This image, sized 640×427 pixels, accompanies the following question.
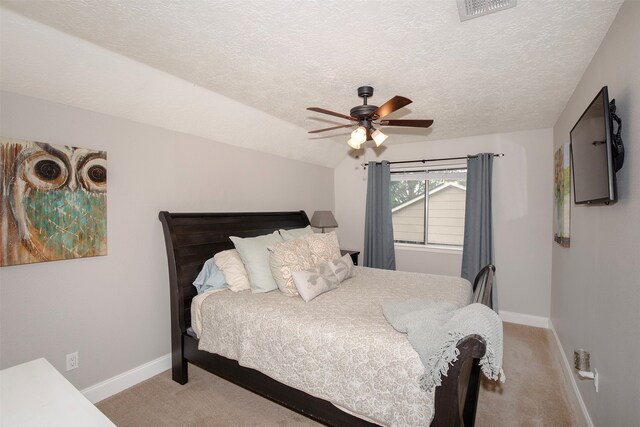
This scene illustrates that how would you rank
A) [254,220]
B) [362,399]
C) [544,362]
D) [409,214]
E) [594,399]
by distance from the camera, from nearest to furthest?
[362,399], [594,399], [544,362], [254,220], [409,214]

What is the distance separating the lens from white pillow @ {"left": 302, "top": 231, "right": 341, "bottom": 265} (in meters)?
2.90

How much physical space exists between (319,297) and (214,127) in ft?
6.42

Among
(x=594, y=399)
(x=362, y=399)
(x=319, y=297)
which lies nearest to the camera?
(x=362, y=399)

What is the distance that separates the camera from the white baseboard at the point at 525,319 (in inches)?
149

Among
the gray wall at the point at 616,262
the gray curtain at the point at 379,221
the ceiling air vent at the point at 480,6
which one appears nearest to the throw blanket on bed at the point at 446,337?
the gray wall at the point at 616,262

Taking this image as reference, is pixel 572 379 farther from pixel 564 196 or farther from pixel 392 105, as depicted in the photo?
pixel 392 105

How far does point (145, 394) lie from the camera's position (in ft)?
7.88

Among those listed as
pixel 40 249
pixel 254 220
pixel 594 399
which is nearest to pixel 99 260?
pixel 40 249

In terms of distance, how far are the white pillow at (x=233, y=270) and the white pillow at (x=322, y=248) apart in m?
0.65

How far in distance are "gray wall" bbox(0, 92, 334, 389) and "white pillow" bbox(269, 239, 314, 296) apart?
39.9 inches

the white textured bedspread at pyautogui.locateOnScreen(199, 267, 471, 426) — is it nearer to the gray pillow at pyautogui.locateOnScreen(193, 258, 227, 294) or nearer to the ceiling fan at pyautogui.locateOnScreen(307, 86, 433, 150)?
the gray pillow at pyautogui.locateOnScreen(193, 258, 227, 294)

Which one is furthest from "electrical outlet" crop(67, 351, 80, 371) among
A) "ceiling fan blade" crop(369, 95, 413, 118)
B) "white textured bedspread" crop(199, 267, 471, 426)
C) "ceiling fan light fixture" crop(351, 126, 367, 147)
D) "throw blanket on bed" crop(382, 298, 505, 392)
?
Result: "ceiling fan blade" crop(369, 95, 413, 118)

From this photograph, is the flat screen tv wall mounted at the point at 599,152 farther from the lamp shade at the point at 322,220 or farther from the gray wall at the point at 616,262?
the lamp shade at the point at 322,220

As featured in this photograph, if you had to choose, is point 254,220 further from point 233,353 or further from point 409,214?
point 409,214
